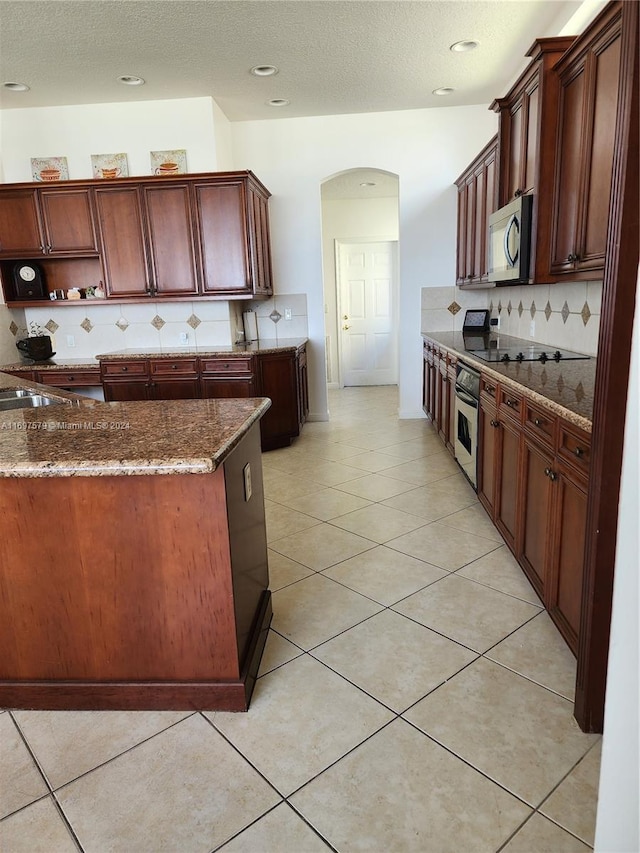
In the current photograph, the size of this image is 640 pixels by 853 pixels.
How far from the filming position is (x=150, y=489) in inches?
60.1

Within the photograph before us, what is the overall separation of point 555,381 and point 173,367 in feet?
10.2

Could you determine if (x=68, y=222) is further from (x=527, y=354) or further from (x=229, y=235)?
(x=527, y=354)

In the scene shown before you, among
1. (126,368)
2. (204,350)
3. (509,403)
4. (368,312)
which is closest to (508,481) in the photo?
(509,403)

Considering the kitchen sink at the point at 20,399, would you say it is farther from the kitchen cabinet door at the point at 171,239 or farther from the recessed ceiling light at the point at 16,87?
the recessed ceiling light at the point at 16,87

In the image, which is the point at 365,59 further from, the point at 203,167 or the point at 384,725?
the point at 384,725

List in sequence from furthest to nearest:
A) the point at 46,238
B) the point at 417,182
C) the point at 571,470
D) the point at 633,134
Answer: the point at 417,182
the point at 46,238
the point at 571,470
the point at 633,134

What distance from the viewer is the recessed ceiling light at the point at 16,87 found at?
407cm

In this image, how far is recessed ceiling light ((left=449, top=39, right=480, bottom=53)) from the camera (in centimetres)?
366

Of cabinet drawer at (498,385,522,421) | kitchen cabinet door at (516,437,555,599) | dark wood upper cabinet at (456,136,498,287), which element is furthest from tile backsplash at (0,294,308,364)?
kitchen cabinet door at (516,437,555,599)

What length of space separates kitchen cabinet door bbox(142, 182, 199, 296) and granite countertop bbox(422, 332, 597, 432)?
98.3 inches

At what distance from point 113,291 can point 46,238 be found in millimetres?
716

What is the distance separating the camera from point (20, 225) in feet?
15.1

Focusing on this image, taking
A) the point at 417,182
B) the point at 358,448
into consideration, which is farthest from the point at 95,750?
the point at 417,182

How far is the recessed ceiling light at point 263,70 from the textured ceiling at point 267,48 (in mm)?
57
